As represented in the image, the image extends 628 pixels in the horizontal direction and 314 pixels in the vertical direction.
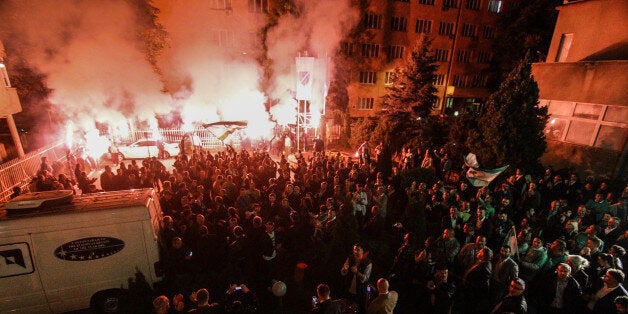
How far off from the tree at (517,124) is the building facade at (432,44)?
1532 cm

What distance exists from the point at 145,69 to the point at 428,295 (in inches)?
917

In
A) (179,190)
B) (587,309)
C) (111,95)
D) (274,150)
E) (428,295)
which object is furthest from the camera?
(111,95)

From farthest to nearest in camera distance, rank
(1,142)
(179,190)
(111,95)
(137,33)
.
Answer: (137,33)
(111,95)
(1,142)
(179,190)

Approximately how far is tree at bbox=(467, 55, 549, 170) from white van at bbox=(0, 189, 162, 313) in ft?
38.3

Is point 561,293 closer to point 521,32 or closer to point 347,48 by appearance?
point 347,48

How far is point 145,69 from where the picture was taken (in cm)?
2127

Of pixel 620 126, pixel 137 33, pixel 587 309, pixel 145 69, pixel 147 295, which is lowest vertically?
pixel 147 295

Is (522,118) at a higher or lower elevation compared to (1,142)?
higher

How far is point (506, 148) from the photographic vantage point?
36.0 feet

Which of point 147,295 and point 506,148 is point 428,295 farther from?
point 506,148

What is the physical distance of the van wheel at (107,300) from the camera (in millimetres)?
5227

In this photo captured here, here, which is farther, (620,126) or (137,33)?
(137,33)

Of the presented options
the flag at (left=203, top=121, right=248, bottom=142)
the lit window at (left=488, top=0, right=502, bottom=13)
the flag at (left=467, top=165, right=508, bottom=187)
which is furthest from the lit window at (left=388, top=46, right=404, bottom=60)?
the flag at (left=467, top=165, right=508, bottom=187)

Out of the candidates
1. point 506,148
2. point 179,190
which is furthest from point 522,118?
point 179,190
